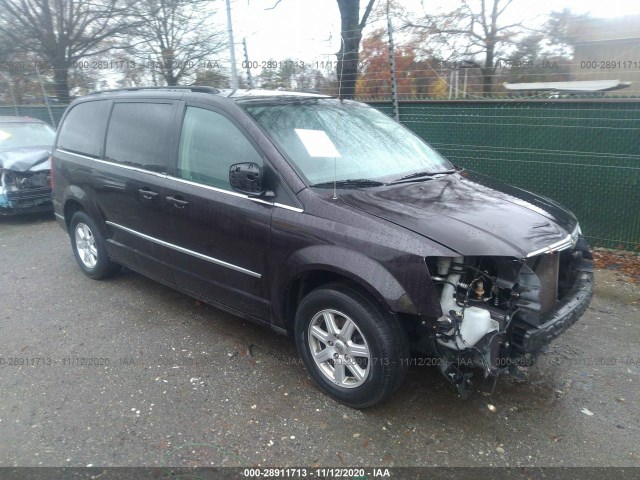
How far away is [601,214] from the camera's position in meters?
5.82

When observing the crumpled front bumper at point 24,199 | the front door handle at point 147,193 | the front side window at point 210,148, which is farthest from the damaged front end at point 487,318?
the crumpled front bumper at point 24,199

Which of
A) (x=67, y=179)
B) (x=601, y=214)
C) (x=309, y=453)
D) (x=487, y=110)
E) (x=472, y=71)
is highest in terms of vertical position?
(x=472, y=71)

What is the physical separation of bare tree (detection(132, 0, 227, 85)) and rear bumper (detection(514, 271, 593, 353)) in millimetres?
10994

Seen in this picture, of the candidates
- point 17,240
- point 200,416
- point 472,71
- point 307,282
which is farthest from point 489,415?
point 472,71

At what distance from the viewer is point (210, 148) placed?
12.1 ft

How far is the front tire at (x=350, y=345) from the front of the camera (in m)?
2.81

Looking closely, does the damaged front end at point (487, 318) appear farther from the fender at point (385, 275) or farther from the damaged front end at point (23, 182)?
the damaged front end at point (23, 182)

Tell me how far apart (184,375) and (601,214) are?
4.94 meters

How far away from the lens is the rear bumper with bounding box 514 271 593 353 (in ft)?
8.62

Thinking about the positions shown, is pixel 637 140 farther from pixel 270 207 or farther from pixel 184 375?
pixel 184 375

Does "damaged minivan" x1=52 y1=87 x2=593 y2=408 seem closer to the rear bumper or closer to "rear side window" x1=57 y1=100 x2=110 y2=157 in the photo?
the rear bumper

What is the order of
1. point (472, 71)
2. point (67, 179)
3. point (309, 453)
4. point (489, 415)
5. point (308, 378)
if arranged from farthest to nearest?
point (472, 71), point (67, 179), point (308, 378), point (489, 415), point (309, 453)

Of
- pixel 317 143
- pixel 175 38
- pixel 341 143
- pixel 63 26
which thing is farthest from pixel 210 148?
pixel 63 26

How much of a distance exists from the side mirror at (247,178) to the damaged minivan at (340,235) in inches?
0.5
